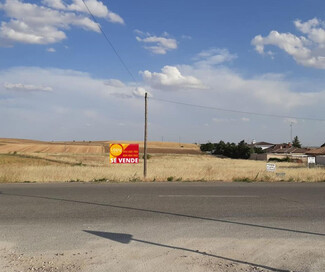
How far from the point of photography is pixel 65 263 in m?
5.34

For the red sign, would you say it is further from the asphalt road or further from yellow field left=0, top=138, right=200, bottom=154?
yellow field left=0, top=138, right=200, bottom=154

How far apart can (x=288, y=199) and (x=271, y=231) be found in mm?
5041

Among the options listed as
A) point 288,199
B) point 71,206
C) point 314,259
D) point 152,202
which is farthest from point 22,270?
point 288,199

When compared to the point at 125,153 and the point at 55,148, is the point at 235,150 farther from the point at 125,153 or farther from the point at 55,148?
the point at 125,153

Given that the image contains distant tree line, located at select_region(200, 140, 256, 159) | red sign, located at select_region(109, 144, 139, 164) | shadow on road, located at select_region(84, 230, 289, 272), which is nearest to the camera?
shadow on road, located at select_region(84, 230, 289, 272)

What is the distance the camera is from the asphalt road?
211 inches

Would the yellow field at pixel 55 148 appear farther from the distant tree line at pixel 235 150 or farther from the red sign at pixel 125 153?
the red sign at pixel 125 153

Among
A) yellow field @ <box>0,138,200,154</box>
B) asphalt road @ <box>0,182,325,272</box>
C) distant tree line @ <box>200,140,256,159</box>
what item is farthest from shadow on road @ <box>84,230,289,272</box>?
distant tree line @ <box>200,140,256,159</box>

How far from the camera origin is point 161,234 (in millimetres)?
7070

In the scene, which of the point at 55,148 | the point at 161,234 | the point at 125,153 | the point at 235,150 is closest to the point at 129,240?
the point at 161,234

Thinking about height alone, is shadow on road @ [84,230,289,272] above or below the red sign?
below

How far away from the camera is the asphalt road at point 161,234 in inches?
211

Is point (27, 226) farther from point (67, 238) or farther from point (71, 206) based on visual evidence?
point (71, 206)

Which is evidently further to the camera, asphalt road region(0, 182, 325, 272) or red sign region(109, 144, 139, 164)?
red sign region(109, 144, 139, 164)
